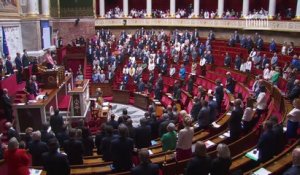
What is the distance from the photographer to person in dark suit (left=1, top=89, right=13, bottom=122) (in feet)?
34.8

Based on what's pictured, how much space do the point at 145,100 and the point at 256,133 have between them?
368 inches

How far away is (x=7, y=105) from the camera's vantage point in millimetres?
10680

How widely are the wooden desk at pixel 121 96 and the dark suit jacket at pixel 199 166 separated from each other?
13.3 m

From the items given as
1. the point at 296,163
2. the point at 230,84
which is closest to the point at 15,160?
the point at 296,163

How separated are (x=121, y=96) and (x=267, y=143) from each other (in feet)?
41.6

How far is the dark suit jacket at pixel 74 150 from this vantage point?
654 centimetres

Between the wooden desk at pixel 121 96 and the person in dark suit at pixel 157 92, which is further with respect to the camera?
the wooden desk at pixel 121 96

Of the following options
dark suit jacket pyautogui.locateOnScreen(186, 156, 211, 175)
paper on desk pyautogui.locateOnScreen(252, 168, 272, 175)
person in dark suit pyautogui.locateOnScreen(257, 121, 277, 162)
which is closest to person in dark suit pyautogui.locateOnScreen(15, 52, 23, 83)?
person in dark suit pyautogui.locateOnScreen(257, 121, 277, 162)

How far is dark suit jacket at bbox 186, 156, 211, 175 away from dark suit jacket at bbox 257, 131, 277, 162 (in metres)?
1.83

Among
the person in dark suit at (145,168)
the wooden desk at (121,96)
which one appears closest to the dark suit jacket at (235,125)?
the person in dark suit at (145,168)

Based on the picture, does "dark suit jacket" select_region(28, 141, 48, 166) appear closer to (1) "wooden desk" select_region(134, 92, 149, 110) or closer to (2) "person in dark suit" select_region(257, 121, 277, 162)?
(2) "person in dark suit" select_region(257, 121, 277, 162)

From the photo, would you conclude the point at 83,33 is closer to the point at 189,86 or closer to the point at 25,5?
the point at 25,5

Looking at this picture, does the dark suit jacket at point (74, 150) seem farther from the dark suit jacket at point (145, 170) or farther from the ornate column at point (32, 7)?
the ornate column at point (32, 7)

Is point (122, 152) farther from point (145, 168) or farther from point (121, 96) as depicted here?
point (121, 96)
